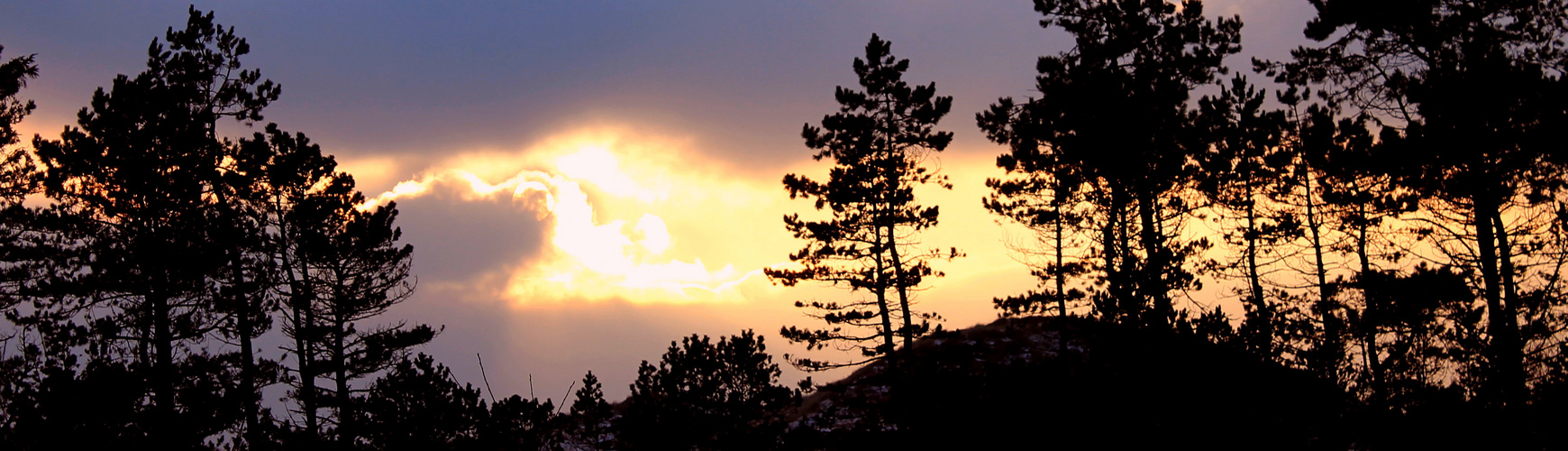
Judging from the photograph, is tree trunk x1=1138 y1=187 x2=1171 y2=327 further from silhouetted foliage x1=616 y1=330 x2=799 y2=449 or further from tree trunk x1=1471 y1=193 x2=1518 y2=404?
silhouetted foliage x1=616 y1=330 x2=799 y2=449

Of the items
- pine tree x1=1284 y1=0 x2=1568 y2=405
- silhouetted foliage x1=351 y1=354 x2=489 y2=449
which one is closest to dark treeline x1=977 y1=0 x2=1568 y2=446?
pine tree x1=1284 y1=0 x2=1568 y2=405

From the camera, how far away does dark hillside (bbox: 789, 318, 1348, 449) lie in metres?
13.8

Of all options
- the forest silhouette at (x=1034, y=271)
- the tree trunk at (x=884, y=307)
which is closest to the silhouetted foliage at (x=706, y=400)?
the forest silhouette at (x=1034, y=271)

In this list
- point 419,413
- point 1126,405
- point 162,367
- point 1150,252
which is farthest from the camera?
point 1150,252

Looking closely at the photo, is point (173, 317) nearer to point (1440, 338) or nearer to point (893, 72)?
point (893, 72)

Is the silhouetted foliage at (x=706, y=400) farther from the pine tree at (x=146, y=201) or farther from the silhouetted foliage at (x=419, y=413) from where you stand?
the pine tree at (x=146, y=201)

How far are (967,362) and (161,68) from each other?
25267mm

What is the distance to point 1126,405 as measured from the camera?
50.0 feet

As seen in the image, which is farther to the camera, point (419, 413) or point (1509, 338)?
point (1509, 338)

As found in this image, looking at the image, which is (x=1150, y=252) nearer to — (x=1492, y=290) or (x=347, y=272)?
(x=1492, y=290)

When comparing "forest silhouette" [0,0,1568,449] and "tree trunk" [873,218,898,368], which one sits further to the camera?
"tree trunk" [873,218,898,368]

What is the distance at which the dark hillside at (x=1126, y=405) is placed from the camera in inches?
545

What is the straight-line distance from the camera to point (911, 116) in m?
27.8

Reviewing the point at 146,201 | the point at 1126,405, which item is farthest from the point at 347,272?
the point at 1126,405
